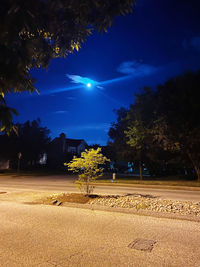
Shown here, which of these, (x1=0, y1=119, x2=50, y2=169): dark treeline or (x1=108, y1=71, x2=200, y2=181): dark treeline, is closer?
(x1=108, y1=71, x2=200, y2=181): dark treeline

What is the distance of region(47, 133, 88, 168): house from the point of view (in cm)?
5234

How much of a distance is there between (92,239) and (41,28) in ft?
16.2

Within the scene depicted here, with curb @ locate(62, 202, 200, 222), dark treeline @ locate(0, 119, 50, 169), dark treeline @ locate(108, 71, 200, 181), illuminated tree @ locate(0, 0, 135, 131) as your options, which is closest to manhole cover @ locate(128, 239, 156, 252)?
curb @ locate(62, 202, 200, 222)

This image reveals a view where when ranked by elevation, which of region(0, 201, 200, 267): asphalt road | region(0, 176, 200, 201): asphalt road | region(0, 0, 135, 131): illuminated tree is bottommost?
region(0, 201, 200, 267): asphalt road

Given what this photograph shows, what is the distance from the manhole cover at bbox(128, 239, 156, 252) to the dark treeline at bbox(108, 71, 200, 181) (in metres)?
15.1

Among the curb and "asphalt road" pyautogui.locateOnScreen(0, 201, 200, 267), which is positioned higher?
the curb

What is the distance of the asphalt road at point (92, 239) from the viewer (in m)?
3.92

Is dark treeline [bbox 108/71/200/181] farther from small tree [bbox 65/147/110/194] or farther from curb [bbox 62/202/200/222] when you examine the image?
curb [bbox 62/202/200/222]

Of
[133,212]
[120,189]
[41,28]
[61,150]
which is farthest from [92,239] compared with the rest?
[61,150]

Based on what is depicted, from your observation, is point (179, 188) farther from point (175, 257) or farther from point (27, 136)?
point (27, 136)

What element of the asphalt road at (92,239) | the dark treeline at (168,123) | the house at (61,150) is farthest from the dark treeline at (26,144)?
the asphalt road at (92,239)

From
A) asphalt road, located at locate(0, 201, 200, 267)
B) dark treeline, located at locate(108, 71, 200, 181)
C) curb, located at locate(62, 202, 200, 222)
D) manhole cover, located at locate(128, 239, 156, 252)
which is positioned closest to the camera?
asphalt road, located at locate(0, 201, 200, 267)

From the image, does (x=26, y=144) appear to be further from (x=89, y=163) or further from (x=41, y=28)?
(x=41, y=28)

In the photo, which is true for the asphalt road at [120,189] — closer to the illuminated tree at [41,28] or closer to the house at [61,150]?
the illuminated tree at [41,28]
